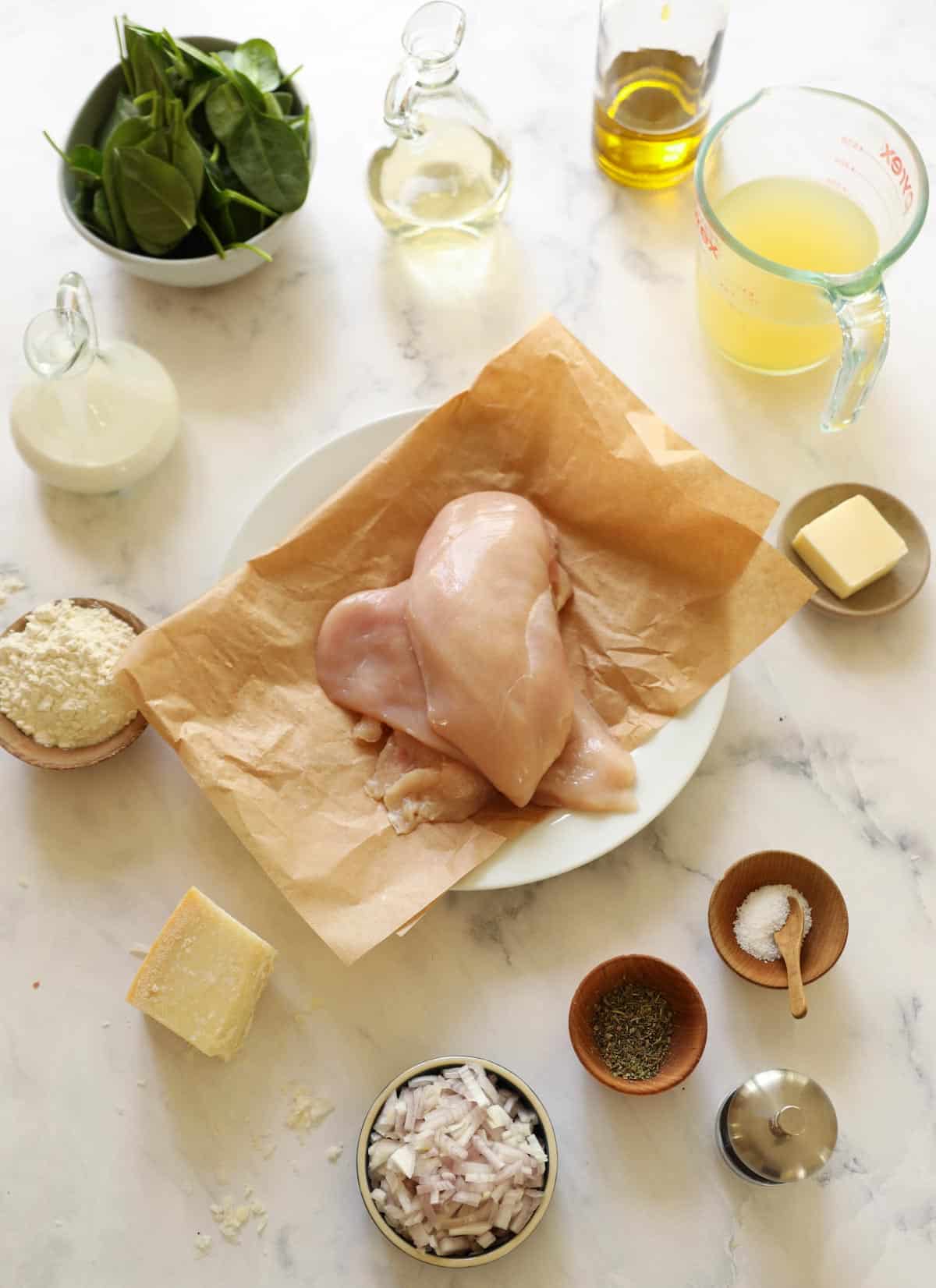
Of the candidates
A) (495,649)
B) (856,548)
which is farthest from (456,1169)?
(856,548)

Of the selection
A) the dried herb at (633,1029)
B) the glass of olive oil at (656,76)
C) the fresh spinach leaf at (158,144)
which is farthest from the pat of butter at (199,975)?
the glass of olive oil at (656,76)

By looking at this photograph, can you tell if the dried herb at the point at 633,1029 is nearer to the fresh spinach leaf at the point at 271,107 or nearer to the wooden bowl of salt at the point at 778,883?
the wooden bowl of salt at the point at 778,883

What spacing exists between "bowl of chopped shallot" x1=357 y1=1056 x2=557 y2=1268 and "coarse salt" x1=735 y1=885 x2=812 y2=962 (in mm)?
331

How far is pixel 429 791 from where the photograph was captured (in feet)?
5.22

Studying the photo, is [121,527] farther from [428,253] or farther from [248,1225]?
[248,1225]

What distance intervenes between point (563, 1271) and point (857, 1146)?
0.39 metres

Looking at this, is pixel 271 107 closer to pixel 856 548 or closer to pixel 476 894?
pixel 856 548

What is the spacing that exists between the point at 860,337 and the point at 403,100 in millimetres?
681

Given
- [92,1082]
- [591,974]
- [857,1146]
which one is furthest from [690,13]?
[92,1082]

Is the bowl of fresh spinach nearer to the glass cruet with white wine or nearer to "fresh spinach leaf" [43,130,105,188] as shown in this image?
"fresh spinach leaf" [43,130,105,188]

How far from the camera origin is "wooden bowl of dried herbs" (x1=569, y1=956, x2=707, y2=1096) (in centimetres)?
152

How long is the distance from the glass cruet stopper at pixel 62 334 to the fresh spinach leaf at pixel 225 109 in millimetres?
320

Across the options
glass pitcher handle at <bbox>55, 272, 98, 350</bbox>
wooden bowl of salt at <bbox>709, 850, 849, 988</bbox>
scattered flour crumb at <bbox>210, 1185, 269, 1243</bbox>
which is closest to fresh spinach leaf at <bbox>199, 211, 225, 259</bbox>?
glass pitcher handle at <bbox>55, 272, 98, 350</bbox>

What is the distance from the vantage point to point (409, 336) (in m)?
1.88
